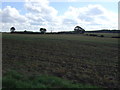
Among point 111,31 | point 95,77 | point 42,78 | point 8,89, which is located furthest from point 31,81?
point 111,31

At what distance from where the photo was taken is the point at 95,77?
9.62m

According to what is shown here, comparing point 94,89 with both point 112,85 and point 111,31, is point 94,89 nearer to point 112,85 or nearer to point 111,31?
point 112,85

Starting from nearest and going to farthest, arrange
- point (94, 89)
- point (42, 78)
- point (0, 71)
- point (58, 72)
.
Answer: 1. point (94, 89)
2. point (42, 78)
3. point (0, 71)
4. point (58, 72)

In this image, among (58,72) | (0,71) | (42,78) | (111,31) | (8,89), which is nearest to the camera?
(8,89)

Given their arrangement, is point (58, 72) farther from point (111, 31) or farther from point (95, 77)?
point (111, 31)

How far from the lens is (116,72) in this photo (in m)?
11.2

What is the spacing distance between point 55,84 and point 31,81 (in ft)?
3.13

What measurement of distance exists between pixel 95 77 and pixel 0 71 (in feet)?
14.8

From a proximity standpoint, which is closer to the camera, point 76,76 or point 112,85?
point 112,85

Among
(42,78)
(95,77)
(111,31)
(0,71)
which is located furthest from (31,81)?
(111,31)

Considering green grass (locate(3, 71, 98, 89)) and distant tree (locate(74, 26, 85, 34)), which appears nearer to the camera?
green grass (locate(3, 71, 98, 89))

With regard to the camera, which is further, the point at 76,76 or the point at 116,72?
the point at 116,72

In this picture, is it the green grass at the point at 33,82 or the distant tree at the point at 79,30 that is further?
the distant tree at the point at 79,30

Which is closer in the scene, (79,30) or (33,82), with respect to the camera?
(33,82)
